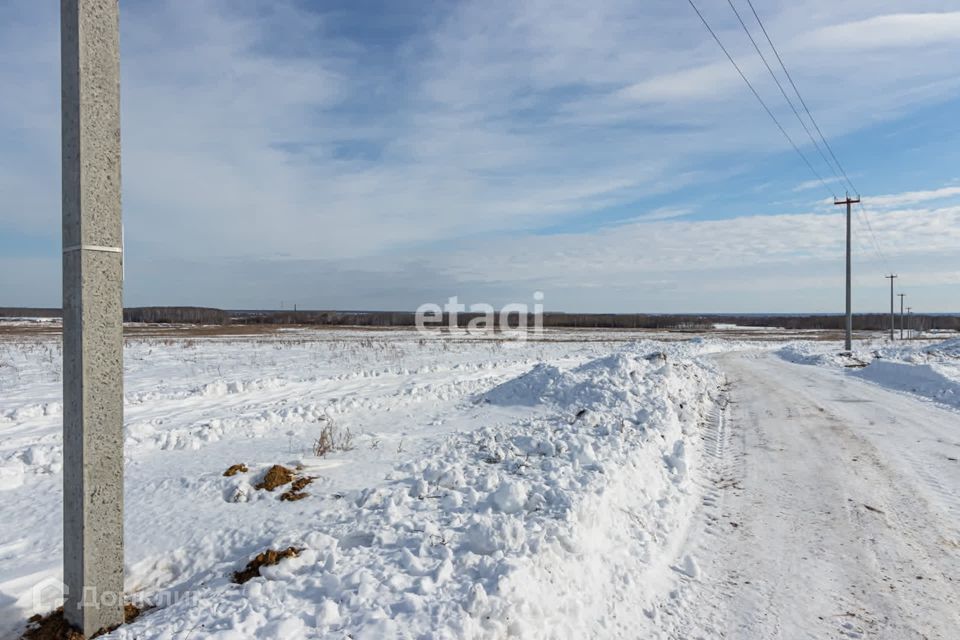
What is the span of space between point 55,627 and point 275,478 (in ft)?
8.86

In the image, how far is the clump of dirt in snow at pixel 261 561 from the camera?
12.9 ft

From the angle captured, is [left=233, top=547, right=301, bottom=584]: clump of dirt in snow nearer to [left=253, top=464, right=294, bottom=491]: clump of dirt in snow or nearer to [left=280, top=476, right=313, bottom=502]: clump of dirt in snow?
[left=280, top=476, right=313, bottom=502]: clump of dirt in snow

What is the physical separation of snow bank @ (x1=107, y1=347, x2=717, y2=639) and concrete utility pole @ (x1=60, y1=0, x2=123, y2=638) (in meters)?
0.48

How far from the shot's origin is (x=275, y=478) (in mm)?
5996

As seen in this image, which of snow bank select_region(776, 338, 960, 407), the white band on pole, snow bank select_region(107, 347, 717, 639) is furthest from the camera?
snow bank select_region(776, 338, 960, 407)

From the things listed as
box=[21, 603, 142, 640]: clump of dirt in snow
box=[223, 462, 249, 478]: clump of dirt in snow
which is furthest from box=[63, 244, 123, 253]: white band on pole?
box=[223, 462, 249, 478]: clump of dirt in snow

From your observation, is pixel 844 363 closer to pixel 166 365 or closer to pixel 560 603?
pixel 560 603

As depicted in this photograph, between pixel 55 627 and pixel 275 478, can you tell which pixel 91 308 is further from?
pixel 275 478

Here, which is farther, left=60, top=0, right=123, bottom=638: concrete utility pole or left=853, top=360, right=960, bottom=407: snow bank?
left=853, top=360, right=960, bottom=407: snow bank

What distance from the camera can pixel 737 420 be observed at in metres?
10.5

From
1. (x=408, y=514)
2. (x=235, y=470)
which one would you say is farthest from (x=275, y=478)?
(x=408, y=514)

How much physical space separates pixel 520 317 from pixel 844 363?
267ft

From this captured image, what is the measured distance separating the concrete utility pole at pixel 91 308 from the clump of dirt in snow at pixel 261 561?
2.68 feet

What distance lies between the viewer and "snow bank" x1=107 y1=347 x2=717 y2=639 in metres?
3.32
